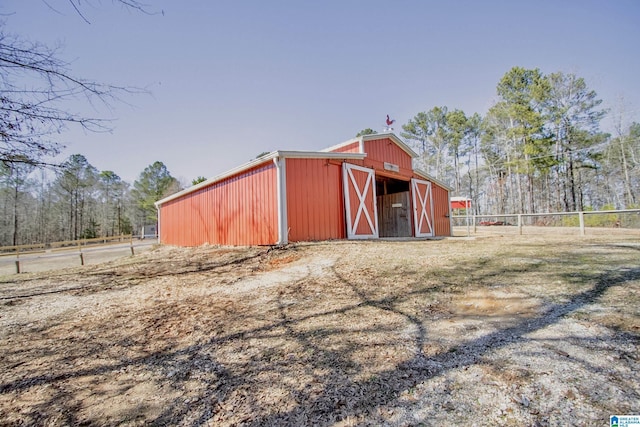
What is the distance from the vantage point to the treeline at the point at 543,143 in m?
21.0

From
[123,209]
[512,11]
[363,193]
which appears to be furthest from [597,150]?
[123,209]

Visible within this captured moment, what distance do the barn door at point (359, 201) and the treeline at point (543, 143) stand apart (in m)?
19.9

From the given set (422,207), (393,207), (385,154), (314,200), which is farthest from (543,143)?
(314,200)

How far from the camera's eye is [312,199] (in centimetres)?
762

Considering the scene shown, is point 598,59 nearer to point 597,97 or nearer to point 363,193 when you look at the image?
point 597,97

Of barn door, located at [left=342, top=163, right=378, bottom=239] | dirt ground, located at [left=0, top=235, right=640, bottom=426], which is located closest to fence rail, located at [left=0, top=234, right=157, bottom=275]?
dirt ground, located at [left=0, top=235, right=640, bottom=426]

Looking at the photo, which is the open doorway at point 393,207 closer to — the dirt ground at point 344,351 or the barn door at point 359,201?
the barn door at point 359,201

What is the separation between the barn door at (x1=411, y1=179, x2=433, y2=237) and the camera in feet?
37.4

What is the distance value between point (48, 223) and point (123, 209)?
8.44 meters

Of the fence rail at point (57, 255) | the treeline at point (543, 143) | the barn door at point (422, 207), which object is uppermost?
the treeline at point (543, 143)

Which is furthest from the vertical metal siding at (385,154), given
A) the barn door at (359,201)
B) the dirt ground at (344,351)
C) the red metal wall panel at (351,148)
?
the dirt ground at (344,351)

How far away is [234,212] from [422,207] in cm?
800

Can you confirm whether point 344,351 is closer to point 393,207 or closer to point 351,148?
point 351,148

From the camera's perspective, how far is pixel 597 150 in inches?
873
